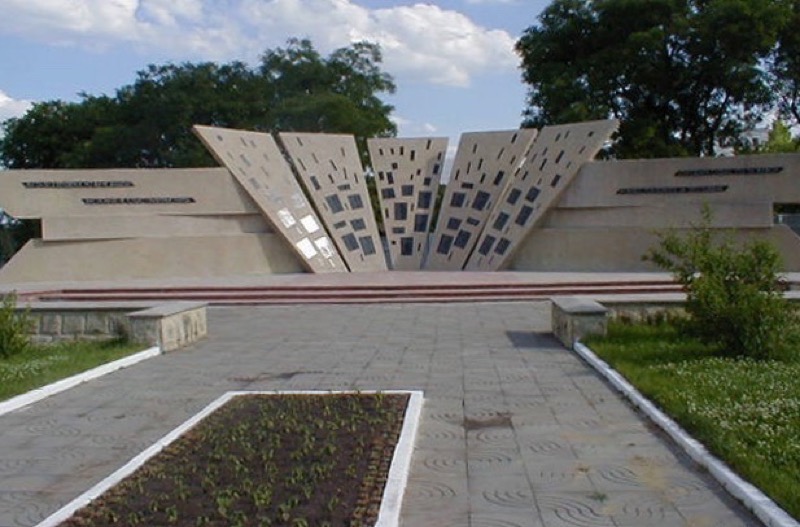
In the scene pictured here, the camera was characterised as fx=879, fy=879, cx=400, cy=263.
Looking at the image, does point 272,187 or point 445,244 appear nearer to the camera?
point 272,187

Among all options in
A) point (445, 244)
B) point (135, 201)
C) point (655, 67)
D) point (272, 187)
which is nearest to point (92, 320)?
point (135, 201)

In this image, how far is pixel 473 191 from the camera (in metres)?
21.4

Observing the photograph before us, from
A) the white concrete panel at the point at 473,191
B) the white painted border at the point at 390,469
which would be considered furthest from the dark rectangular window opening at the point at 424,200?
the white painted border at the point at 390,469

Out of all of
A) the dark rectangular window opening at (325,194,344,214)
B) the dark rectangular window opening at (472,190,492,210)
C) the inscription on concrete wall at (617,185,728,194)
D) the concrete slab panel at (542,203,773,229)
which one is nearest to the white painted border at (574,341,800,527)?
the concrete slab panel at (542,203,773,229)

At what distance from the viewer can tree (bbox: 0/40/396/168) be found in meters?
32.3

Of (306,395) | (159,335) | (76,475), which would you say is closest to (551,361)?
(306,395)

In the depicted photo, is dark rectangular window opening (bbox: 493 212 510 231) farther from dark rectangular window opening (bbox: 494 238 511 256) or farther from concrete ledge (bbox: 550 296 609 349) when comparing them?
concrete ledge (bbox: 550 296 609 349)

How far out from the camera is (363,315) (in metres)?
14.1

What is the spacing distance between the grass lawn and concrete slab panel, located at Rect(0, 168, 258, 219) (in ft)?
42.7

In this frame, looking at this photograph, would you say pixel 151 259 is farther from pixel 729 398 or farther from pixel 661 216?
pixel 729 398

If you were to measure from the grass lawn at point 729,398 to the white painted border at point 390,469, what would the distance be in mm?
1792

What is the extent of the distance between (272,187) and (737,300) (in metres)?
14.4

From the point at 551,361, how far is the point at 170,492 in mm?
5222

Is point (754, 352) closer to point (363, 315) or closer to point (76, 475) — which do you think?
point (76, 475)
